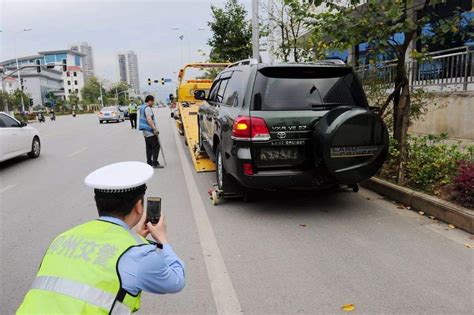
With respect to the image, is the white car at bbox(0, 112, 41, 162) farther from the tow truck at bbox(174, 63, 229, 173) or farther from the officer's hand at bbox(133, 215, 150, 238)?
the officer's hand at bbox(133, 215, 150, 238)

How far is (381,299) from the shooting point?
3.36 m

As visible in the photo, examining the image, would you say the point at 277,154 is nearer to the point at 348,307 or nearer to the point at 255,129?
the point at 255,129

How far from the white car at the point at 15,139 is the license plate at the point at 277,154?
7.80 meters

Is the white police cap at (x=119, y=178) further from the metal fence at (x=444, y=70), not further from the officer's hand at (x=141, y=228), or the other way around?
the metal fence at (x=444, y=70)

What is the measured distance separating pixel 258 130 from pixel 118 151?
8.84 m

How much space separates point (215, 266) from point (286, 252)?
0.79 meters

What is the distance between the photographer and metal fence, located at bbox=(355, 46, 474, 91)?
10.4 meters

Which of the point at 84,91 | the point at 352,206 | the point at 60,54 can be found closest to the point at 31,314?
the point at 352,206

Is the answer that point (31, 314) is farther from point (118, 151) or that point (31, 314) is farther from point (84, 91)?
point (84, 91)

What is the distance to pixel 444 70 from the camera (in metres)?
11.4

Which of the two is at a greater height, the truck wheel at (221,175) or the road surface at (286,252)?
the truck wheel at (221,175)

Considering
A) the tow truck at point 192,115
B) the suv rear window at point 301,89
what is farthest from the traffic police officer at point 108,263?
the tow truck at point 192,115

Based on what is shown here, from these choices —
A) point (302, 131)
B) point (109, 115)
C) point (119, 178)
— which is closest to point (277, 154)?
point (302, 131)

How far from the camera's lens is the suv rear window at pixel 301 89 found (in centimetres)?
535
